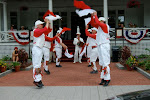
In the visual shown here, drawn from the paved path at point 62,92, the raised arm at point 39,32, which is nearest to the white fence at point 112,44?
the raised arm at point 39,32

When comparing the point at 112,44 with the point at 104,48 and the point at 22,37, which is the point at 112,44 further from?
the point at 104,48

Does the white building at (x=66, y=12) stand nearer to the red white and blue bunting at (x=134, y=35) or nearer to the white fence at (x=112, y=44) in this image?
the white fence at (x=112, y=44)

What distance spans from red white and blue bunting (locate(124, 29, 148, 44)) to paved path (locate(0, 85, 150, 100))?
857 centimetres

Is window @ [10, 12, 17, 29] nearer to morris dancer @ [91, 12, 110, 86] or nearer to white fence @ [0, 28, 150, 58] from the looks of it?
white fence @ [0, 28, 150, 58]

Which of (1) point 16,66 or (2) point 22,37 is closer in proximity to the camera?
(1) point 16,66

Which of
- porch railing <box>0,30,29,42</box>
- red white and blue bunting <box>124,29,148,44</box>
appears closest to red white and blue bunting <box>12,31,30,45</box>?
porch railing <box>0,30,29,42</box>

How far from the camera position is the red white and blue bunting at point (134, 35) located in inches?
613

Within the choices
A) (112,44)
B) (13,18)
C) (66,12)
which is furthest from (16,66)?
(66,12)

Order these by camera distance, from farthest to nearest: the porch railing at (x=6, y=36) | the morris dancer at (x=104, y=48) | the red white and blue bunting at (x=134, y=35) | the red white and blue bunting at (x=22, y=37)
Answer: the porch railing at (x=6, y=36) < the red white and blue bunting at (x=22, y=37) < the red white and blue bunting at (x=134, y=35) < the morris dancer at (x=104, y=48)

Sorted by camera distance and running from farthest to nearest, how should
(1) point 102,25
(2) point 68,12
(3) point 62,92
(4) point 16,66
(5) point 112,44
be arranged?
(2) point 68,12 < (5) point 112,44 < (4) point 16,66 < (1) point 102,25 < (3) point 62,92

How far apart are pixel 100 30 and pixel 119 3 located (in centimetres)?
1159

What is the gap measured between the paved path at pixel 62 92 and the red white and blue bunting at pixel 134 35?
28.1 ft

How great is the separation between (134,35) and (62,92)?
9.91m

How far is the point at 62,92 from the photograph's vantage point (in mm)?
7082
